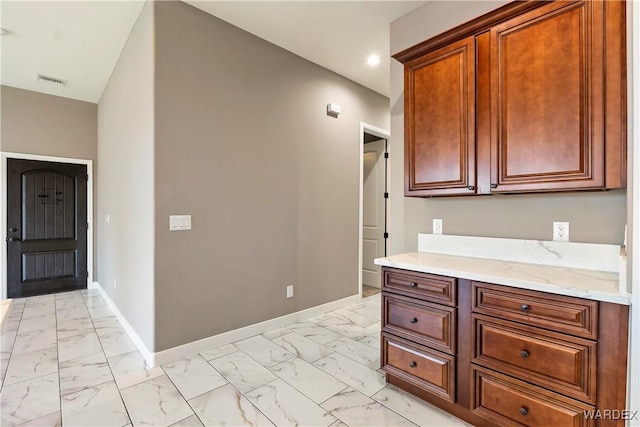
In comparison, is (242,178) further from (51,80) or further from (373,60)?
(51,80)

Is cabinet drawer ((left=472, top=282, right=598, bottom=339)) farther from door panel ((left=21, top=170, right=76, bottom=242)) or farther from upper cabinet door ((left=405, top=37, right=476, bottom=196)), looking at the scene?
door panel ((left=21, top=170, right=76, bottom=242))

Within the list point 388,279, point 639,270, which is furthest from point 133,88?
Answer: point 639,270

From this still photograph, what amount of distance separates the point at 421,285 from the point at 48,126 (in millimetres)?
5511

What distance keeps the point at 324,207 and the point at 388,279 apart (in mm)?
1746

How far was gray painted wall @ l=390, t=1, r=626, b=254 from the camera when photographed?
5.81 feet

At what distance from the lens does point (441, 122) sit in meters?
2.17

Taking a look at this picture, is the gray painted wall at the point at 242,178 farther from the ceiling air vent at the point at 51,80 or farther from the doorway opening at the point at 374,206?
the ceiling air vent at the point at 51,80

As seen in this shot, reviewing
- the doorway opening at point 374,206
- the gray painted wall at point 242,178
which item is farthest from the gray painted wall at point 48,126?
the doorway opening at point 374,206

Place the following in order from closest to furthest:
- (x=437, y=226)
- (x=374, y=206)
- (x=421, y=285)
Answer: (x=421, y=285), (x=437, y=226), (x=374, y=206)

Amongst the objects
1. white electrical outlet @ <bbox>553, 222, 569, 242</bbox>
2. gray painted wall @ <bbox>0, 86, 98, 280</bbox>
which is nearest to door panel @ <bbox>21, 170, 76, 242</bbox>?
gray painted wall @ <bbox>0, 86, 98, 280</bbox>

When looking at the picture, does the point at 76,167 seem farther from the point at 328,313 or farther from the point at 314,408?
the point at 314,408

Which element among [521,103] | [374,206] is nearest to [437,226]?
[521,103]

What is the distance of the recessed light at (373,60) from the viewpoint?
3453mm

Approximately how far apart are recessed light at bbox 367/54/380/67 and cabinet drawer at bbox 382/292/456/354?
2587 millimetres
